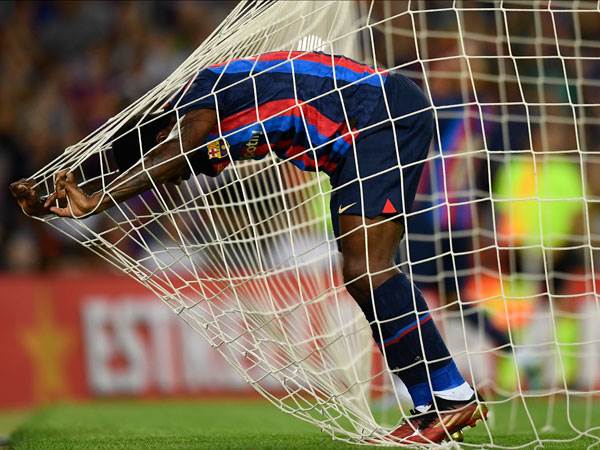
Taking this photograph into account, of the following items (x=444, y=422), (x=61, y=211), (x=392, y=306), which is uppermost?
(x=61, y=211)

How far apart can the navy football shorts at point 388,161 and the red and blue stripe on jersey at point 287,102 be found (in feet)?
0.20

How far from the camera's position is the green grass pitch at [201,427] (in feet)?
14.4

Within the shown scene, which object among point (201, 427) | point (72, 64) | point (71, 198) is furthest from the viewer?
point (72, 64)

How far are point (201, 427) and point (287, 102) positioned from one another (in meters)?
2.08

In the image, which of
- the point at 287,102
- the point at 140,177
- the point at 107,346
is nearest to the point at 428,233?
the point at 107,346

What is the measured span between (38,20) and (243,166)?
23.8 feet

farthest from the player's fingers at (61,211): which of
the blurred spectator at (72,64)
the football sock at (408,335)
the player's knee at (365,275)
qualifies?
the blurred spectator at (72,64)

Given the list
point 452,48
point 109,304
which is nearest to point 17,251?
point 109,304

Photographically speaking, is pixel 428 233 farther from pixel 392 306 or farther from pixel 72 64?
pixel 72 64

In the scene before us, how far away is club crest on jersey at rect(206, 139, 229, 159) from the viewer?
165 inches

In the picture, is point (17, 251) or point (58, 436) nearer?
point (58, 436)

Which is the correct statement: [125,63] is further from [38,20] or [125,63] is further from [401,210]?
[401,210]

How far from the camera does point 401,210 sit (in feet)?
13.6

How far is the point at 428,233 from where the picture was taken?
7625mm
